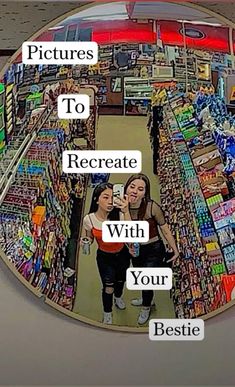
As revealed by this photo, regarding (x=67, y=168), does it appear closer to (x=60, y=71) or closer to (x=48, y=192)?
(x=48, y=192)

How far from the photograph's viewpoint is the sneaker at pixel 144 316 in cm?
155

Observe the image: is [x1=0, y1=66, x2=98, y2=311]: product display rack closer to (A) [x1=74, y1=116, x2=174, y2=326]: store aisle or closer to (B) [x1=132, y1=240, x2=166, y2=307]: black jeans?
(A) [x1=74, y1=116, x2=174, y2=326]: store aisle

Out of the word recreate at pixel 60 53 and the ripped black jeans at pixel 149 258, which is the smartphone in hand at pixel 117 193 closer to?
the ripped black jeans at pixel 149 258

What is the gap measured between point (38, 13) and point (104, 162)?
341 mm

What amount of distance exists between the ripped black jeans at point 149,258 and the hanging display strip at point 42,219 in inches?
5.6

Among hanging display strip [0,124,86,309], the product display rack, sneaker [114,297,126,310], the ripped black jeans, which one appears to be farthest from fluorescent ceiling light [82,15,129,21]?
sneaker [114,297,126,310]

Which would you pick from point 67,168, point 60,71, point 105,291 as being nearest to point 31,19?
point 60,71

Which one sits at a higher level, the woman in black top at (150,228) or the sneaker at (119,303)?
the woman in black top at (150,228)

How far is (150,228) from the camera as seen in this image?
1549 millimetres

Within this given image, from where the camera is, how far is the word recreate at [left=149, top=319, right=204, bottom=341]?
5.14 feet

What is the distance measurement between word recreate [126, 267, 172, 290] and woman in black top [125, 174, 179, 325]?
0.04 feet

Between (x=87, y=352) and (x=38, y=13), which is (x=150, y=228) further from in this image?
(x=38, y=13)

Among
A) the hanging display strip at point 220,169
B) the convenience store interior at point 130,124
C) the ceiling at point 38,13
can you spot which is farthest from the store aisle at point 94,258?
the ceiling at point 38,13

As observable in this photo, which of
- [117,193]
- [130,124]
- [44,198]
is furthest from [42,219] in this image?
[130,124]
